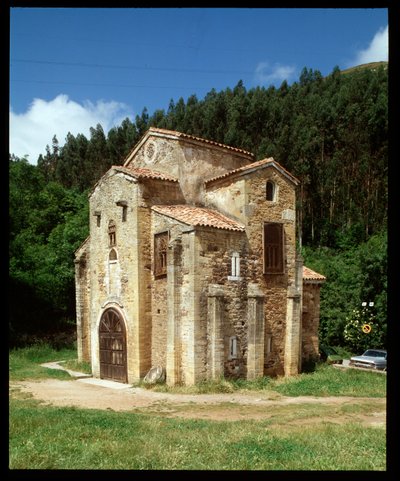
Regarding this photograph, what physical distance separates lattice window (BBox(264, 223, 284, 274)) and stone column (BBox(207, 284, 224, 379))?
3.21 metres

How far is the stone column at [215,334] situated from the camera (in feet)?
51.3

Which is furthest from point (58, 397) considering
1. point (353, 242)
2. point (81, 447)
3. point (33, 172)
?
point (353, 242)

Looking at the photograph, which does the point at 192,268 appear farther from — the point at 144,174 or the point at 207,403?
the point at 207,403

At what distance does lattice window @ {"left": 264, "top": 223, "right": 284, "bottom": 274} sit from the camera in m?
18.1

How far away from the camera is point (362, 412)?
1220 centimetres

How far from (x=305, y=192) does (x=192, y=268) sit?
89.2ft

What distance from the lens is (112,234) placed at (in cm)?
1858

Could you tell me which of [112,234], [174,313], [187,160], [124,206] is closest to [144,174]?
[124,206]

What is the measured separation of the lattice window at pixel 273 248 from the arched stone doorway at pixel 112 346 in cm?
680

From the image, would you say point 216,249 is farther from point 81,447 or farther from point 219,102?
point 219,102

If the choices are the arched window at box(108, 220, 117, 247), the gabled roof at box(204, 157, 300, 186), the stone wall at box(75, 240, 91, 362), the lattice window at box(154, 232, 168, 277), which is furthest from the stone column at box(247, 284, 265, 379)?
the stone wall at box(75, 240, 91, 362)

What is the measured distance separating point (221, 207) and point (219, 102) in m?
29.8

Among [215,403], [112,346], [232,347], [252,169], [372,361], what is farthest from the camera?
[372,361]

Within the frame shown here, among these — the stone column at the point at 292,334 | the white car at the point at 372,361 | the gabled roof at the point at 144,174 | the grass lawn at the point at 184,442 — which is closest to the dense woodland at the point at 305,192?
the white car at the point at 372,361
